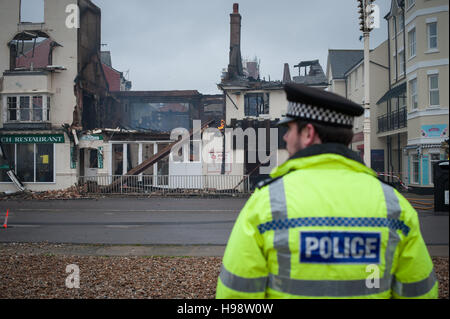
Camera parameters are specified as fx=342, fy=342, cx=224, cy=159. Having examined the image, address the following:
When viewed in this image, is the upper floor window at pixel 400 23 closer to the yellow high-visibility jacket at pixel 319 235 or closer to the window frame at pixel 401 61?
the window frame at pixel 401 61

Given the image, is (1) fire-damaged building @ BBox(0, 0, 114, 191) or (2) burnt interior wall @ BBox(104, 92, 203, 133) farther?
(2) burnt interior wall @ BBox(104, 92, 203, 133)

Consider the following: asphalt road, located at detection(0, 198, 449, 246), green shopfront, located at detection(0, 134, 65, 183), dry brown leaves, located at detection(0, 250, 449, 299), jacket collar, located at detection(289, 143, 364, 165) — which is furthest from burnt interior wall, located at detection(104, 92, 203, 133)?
jacket collar, located at detection(289, 143, 364, 165)

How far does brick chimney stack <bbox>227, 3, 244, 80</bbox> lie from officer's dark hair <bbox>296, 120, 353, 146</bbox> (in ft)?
83.5

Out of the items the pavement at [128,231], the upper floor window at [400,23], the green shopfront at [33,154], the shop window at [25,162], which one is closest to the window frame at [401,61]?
the upper floor window at [400,23]

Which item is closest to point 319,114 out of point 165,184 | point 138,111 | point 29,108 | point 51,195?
point 165,184

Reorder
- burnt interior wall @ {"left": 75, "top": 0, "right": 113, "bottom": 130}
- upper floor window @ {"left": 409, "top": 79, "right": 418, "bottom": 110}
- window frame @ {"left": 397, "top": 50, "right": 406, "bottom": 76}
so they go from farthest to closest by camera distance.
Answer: window frame @ {"left": 397, "top": 50, "right": 406, "bottom": 76}
burnt interior wall @ {"left": 75, "top": 0, "right": 113, "bottom": 130}
upper floor window @ {"left": 409, "top": 79, "right": 418, "bottom": 110}

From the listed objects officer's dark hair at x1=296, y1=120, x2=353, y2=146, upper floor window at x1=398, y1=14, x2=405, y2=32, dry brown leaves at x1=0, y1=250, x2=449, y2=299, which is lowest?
dry brown leaves at x1=0, y1=250, x2=449, y2=299

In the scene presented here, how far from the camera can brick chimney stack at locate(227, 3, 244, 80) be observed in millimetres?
26656

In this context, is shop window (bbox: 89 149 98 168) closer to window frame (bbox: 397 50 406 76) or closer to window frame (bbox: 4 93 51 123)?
window frame (bbox: 4 93 51 123)

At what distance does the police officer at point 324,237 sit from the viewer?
59.6 inches

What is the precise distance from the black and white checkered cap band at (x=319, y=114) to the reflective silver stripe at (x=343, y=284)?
0.38 metres

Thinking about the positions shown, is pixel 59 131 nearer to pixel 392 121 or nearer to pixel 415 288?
pixel 392 121

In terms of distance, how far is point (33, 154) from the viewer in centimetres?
2292
